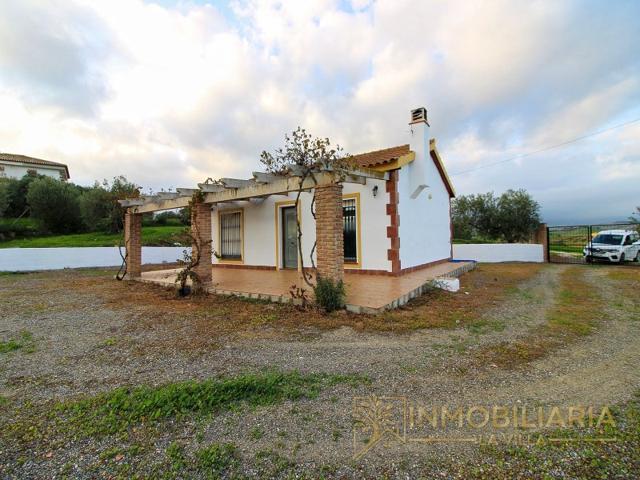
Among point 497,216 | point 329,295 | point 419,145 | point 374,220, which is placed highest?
point 419,145

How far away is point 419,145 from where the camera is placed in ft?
32.9

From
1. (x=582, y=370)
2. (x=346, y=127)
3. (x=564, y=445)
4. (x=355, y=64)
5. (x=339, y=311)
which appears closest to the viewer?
(x=564, y=445)

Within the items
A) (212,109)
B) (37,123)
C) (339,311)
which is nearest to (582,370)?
(339,311)

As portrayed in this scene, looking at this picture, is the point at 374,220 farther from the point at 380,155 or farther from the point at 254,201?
the point at 254,201

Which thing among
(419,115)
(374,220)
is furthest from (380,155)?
(374,220)

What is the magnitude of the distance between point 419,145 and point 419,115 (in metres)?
0.94

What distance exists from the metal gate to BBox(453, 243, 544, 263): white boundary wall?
27.3 inches

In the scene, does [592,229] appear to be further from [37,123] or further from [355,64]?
[37,123]

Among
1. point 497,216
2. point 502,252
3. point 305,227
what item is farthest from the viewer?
point 497,216

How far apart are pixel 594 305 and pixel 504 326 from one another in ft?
10.1

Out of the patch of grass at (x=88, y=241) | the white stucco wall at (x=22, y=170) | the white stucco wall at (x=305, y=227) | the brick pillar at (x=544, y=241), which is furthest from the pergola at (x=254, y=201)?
the white stucco wall at (x=22, y=170)

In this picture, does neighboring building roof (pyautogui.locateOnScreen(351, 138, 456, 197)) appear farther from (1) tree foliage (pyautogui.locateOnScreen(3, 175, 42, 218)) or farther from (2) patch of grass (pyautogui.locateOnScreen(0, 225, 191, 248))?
(1) tree foliage (pyautogui.locateOnScreen(3, 175, 42, 218))

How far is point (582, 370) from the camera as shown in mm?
3357

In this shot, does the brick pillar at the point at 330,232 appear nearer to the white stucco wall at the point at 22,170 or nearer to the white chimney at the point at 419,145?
the white chimney at the point at 419,145
